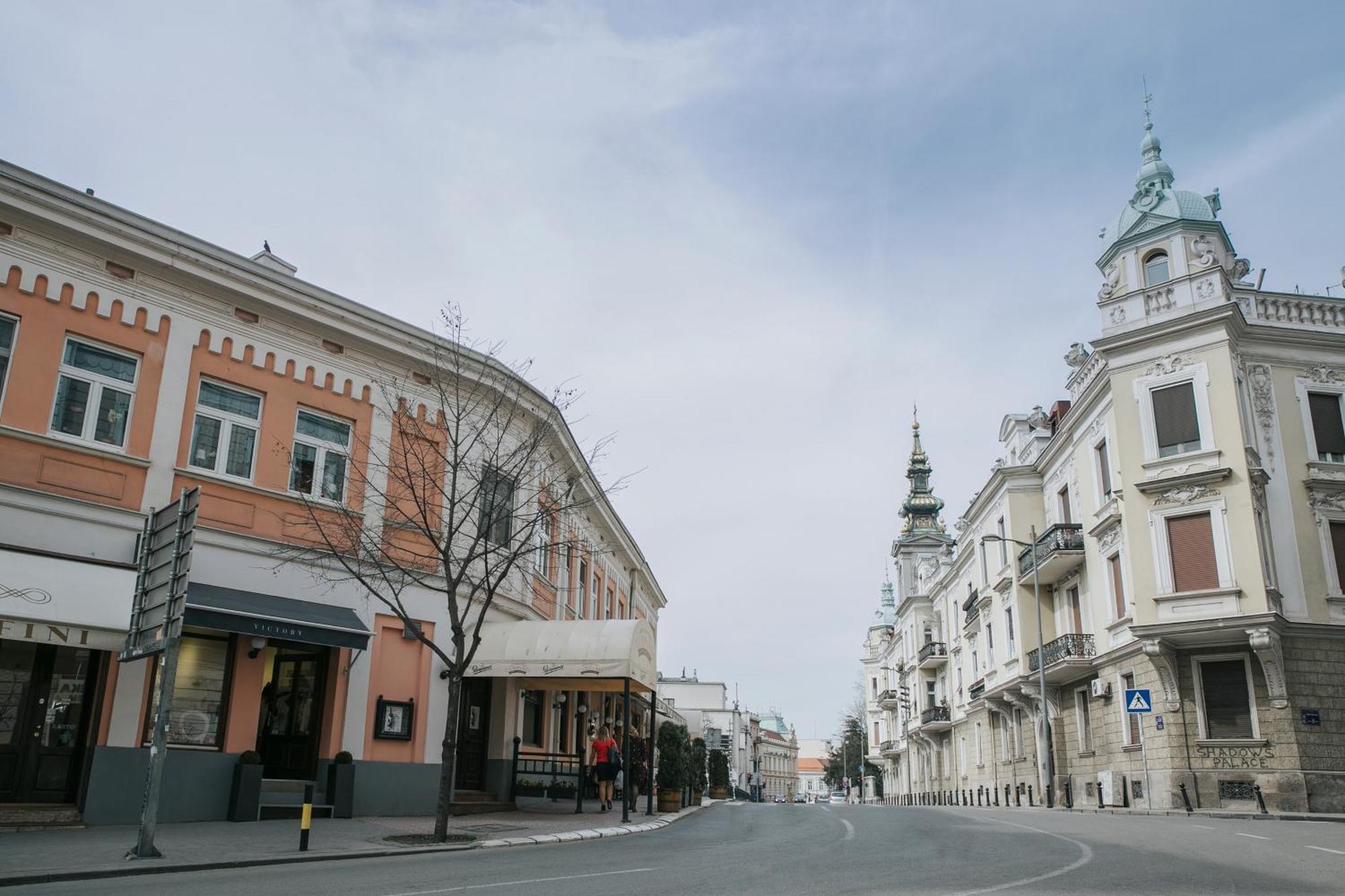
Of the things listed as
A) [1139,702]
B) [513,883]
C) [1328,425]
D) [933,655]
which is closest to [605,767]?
[513,883]

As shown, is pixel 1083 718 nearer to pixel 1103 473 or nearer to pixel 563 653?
pixel 1103 473

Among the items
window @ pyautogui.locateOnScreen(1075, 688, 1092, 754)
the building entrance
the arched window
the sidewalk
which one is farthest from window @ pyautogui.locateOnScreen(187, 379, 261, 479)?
window @ pyautogui.locateOnScreen(1075, 688, 1092, 754)

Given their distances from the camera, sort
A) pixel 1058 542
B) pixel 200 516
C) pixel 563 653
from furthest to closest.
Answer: pixel 1058 542, pixel 563 653, pixel 200 516

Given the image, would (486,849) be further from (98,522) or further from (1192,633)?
(1192,633)

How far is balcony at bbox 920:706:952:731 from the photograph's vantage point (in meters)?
58.2

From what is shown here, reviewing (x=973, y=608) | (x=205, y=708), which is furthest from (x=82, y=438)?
(x=973, y=608)

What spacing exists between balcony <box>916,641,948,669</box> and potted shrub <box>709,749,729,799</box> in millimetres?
14350

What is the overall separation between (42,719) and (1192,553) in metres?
26.5

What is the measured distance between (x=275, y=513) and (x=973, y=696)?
38.5 metres

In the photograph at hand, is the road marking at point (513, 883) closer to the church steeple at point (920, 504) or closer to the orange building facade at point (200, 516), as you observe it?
the orange building facade at point (200, 516)

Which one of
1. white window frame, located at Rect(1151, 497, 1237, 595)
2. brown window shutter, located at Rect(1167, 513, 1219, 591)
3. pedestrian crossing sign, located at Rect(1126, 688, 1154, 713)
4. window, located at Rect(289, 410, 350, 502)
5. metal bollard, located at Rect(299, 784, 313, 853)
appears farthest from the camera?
brown window shutter, located at Rect(1167, 513, 1219, 591)

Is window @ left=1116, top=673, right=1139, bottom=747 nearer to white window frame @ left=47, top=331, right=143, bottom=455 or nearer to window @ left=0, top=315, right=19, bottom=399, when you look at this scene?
white window frame @ left=47, top=331, right=143, bottom=455

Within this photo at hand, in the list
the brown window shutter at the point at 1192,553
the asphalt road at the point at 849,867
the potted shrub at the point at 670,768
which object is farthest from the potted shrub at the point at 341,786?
the brown window shutter at the point at 1192,553

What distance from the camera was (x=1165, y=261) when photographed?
30.7 metres
